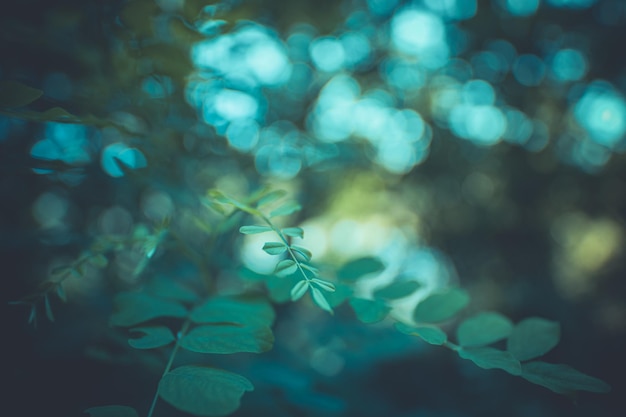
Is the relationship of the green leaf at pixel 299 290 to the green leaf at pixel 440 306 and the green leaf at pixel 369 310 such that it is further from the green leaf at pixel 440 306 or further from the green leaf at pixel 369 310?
the green leaf at pixel 440 306

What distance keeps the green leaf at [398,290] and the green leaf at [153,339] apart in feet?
1.55

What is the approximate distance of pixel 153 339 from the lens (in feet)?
1.90

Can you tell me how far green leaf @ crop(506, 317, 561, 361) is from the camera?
0.58 metres

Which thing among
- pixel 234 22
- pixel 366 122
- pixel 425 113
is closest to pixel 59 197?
pixel 234 22

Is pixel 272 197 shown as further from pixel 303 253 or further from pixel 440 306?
pixel 440 306

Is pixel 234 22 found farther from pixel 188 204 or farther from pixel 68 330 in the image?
pixel 68 330

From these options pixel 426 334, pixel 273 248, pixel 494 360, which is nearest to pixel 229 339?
pixel 273 248

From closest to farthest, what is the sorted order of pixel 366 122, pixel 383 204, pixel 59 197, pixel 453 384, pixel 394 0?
pixel 59 197
pixel 453 384
pixel 394 0
pixel 366 122
pixel 383 204

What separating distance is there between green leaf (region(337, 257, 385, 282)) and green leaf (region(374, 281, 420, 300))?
0.05 metres

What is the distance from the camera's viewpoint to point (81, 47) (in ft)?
2.77

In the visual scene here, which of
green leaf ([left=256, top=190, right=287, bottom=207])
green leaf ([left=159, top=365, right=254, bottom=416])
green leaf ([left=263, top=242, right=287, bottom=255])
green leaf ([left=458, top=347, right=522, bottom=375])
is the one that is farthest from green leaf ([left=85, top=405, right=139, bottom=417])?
green leaf ([left=458, top=347, right=522, bottom=375])

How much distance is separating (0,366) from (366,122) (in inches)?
87.6

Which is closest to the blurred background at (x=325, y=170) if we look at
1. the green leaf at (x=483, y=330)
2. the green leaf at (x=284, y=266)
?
the green leaf at (x=483, y=330)

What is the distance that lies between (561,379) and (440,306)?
0.26 meters
